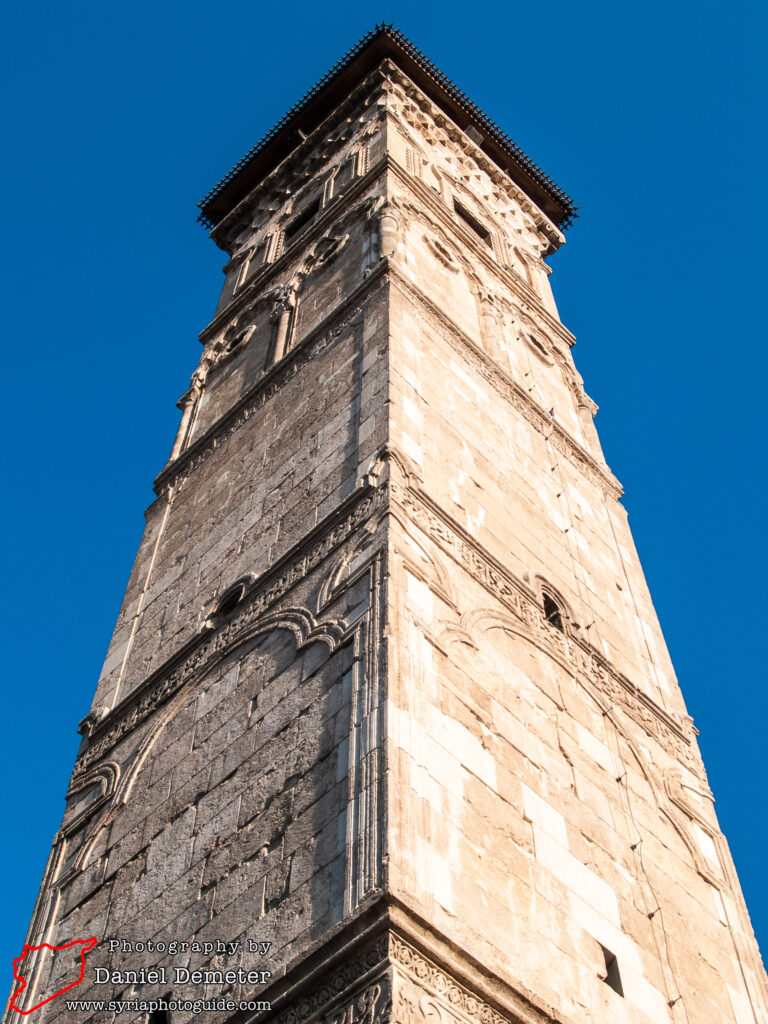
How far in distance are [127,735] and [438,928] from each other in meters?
4.59

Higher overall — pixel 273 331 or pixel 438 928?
pixel 273 331

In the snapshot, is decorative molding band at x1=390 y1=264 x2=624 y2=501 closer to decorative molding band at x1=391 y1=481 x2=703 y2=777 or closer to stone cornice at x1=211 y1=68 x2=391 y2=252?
decorative molding band at x1=391 y1=481 x2=703 y2=777

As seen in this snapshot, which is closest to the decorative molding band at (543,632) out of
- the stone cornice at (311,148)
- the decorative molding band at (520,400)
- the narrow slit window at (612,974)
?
the narrow slit window at (612,974)

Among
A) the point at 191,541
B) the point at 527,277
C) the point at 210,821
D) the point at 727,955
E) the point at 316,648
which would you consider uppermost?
the point at 527,277

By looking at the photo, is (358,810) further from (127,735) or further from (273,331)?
(273,331)

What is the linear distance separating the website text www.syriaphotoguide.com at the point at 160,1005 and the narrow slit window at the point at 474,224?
1239cm

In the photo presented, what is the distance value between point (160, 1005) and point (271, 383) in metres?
7.31

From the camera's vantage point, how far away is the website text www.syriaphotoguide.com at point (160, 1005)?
6.72 metres

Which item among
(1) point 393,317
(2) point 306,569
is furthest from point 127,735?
(1) point 393,317

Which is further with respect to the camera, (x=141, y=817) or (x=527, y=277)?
(x=527, y=277)

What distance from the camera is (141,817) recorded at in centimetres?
921

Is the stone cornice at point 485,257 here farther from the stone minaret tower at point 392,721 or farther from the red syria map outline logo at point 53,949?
the red syria map outline logo at point 53,949

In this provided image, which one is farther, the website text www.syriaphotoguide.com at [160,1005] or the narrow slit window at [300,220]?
the narrow slit window at [300,220]

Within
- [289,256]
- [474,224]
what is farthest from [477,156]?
[289,256]
